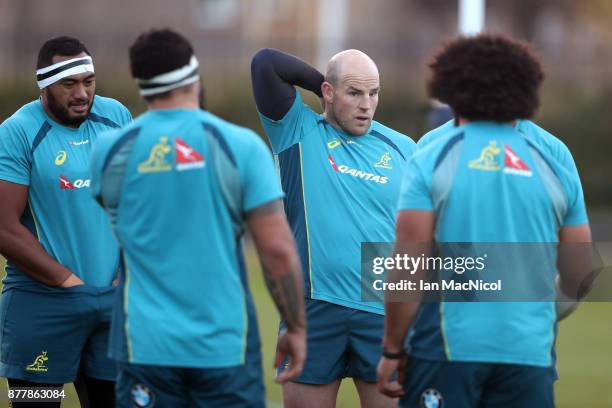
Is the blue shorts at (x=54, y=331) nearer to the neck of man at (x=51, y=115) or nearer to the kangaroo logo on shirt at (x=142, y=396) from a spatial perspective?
the neck of man at (x=51, y=115)

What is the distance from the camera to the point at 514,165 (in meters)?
4.54

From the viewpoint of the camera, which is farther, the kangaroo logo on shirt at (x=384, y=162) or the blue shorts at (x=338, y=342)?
the kangaroo logo on shirt at (x=384, y=162)

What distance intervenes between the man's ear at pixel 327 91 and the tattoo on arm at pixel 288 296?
2129mm

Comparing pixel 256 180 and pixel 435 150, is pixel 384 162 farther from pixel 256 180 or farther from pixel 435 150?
pixel 256 180

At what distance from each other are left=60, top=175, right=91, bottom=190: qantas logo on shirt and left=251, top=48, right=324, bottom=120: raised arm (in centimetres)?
111

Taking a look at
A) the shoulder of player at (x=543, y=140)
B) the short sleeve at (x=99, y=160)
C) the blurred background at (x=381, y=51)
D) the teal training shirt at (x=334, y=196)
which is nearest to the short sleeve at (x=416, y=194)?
the shoulder of player at (x=543, y=140)

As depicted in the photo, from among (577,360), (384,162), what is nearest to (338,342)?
(384,162)

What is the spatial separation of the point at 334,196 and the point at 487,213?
1.78 meters

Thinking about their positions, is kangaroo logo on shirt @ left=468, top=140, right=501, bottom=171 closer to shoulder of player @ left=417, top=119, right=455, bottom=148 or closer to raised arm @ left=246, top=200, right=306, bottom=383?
shoulder of player @ left=417, top=119, right=455, bottom=148

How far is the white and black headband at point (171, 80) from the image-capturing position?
4551 millimetres

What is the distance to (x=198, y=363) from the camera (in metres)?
4.43

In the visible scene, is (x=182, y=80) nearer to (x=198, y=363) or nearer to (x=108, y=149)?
(x=108, y=149)

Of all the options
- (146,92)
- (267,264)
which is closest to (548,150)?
(267,264)

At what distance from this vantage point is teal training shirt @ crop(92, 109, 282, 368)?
4453mm
